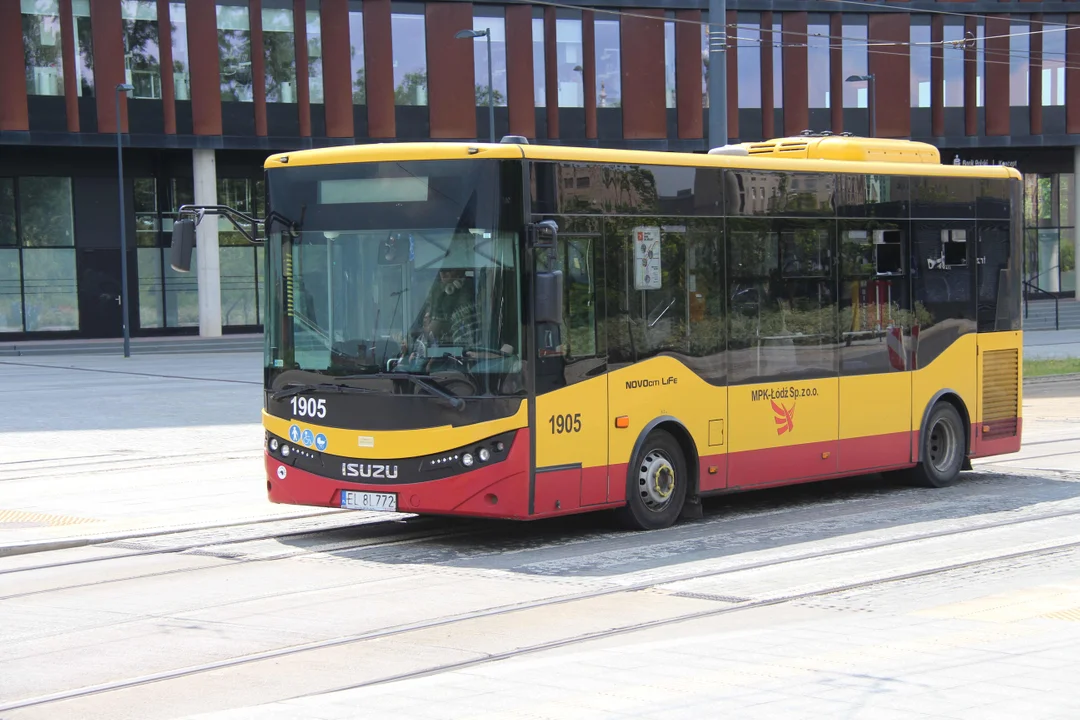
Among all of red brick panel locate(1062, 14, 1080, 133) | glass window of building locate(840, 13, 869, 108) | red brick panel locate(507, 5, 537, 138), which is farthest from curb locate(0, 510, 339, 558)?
red brick panel locate(1062, 14, 1080, 133)

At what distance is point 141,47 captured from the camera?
44.9 metres

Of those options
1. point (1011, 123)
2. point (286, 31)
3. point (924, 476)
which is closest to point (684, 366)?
point (924, 476)

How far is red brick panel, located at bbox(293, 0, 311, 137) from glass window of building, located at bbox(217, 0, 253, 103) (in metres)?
1.05

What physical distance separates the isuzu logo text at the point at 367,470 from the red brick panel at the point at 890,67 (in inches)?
1738

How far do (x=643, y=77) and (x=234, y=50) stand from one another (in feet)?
42.7

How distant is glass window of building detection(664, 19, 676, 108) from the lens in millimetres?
49500

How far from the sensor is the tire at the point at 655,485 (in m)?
11.5

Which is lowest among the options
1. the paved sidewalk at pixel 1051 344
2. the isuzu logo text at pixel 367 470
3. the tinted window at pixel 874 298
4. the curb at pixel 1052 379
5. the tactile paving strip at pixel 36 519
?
the paved sidewalk at pixel 1051 344

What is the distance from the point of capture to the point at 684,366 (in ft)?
38.8

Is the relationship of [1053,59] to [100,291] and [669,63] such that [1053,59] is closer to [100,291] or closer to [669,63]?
[669,63]

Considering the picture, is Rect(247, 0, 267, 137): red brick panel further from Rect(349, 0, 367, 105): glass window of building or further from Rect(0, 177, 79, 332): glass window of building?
Rect(0, 177, 79, 332): glass window of building

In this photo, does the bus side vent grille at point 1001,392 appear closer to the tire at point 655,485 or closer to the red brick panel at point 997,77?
the tire at point 655,485

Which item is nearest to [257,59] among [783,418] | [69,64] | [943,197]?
[69,64]

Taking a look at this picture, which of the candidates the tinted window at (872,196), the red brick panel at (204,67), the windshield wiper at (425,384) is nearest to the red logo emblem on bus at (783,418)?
the tinted window at (872,196)
